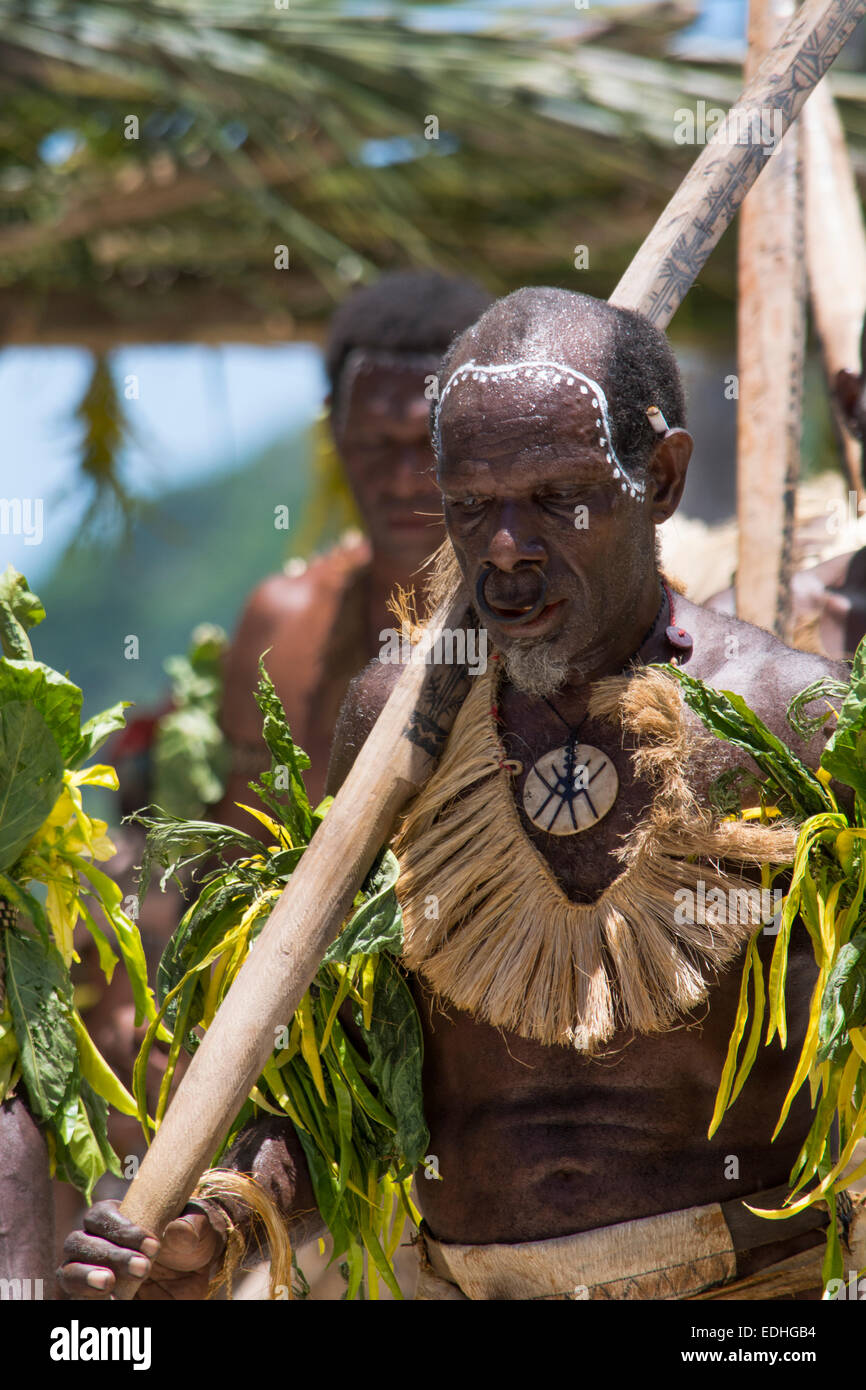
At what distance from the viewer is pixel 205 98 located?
5406 mm

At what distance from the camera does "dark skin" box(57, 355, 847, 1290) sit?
83.0 inches

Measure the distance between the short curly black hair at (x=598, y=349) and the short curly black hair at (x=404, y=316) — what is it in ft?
5.91

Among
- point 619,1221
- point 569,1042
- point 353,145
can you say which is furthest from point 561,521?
point 353,145

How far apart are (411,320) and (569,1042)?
92.3 inches

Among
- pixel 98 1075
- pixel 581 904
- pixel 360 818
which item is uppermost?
pixel 360 818

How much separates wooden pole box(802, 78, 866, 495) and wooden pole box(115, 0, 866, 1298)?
1.17 meters

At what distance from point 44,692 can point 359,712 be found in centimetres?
43

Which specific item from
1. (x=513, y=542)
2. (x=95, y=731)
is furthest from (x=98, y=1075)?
(x=513, y=542)

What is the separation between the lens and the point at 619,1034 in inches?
86.8

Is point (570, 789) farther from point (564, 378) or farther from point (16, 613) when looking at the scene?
point (16, 613)

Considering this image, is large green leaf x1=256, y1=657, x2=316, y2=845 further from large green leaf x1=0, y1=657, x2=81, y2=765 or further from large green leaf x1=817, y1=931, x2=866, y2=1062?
large green leaf x1=817, y1=931, x2=866, y2=1062

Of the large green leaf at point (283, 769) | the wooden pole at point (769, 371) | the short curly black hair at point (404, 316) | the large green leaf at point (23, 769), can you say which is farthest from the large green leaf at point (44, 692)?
the short curly black hair at point (404, 316)

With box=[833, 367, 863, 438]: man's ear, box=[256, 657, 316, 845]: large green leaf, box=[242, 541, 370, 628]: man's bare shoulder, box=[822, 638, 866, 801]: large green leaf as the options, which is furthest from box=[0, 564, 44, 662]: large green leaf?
box=[242, 541, 370, 628]: man's bare shoulder
